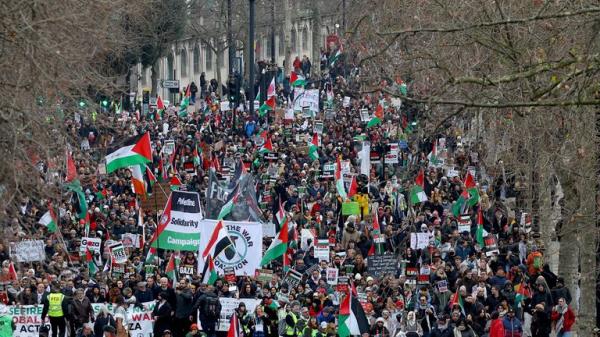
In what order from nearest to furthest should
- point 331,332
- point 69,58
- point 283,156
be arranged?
point 69,58
point 331,332
point 283,156

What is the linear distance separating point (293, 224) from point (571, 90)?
17.0 meters

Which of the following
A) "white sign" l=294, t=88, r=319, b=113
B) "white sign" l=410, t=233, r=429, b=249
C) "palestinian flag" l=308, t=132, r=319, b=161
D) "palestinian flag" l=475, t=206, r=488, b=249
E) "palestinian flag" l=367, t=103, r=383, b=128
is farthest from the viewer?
"white sign" l=294, t=88, r=319, b=113

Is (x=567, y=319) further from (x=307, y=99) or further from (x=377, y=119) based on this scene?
(x=307, y=99)

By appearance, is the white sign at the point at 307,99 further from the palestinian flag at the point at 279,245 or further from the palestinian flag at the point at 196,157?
the palestinian flag at the point at 279,245

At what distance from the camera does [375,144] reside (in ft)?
154

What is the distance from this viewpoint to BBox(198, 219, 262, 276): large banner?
28594 millimetres

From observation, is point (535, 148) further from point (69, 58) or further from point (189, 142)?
point (189, 142)

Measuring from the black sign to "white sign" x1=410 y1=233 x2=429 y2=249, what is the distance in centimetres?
233

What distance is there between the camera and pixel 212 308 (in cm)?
2727

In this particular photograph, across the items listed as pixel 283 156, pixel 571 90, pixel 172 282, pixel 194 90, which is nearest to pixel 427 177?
pixel 283 156

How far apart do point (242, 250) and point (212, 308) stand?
5.42ft

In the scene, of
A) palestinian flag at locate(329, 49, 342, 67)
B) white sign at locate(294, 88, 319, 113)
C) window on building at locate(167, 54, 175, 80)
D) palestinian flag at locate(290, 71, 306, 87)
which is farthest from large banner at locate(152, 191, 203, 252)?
window on building at locate(167, 54, 175, 80)

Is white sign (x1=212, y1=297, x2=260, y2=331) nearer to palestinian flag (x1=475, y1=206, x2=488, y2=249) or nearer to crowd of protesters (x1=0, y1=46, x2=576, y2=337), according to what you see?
crowd of protesters (x1=0, y1=46, x2=576, y2=337)

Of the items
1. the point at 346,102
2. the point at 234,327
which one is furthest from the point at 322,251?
the point at 346,102
